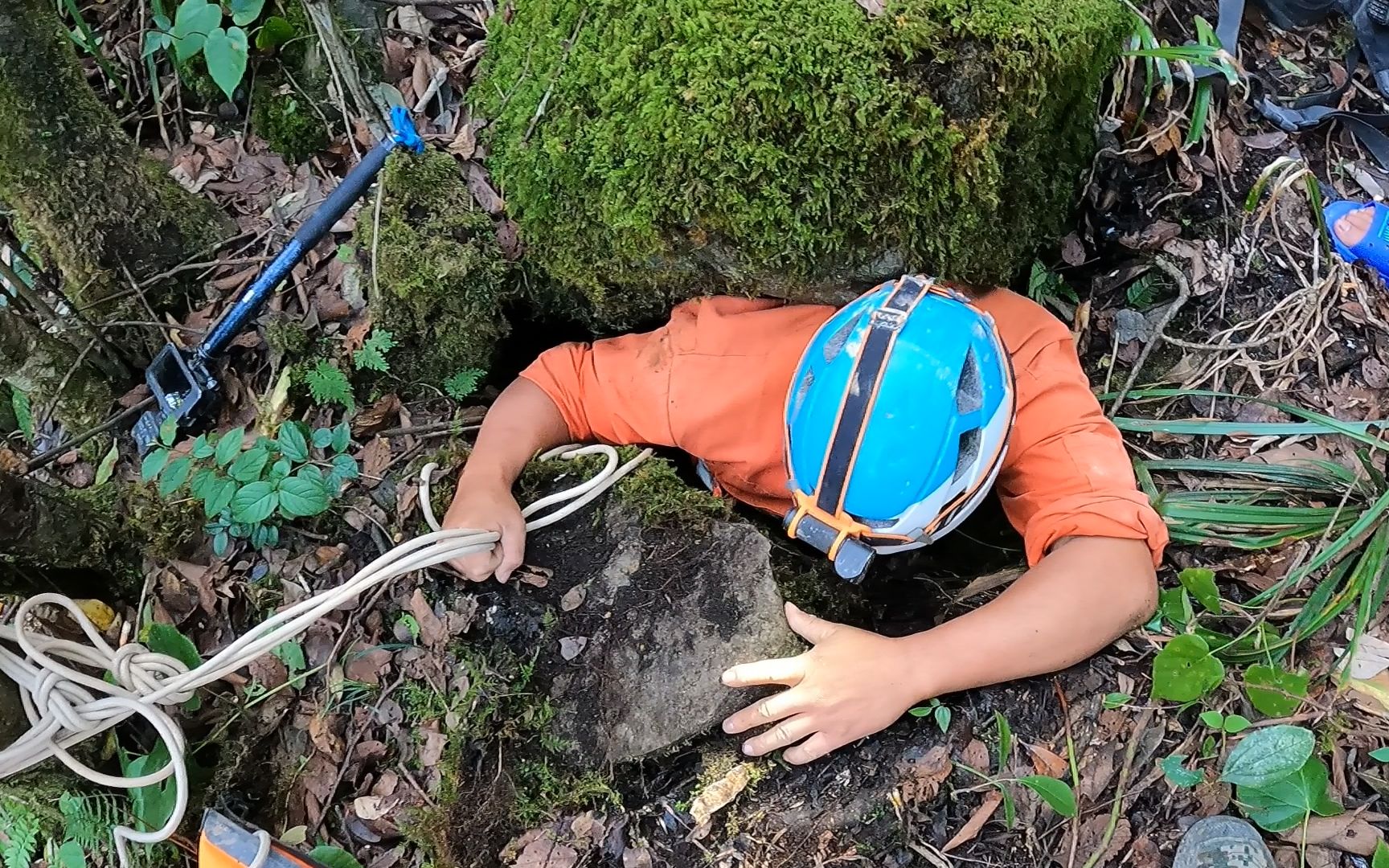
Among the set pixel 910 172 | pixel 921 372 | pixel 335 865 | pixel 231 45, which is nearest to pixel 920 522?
pixel 921 372

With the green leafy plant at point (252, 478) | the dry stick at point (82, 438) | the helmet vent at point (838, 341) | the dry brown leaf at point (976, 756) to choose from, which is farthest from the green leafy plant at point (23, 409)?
the dry brown leaf at point (976, 756)

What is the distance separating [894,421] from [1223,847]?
44.3 inches

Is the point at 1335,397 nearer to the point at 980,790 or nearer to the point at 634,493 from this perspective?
the point at 980,790

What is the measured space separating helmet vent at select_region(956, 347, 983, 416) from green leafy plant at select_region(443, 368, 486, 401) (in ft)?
4.11

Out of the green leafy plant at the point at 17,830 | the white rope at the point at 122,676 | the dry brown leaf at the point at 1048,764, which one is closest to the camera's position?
the white rope at the point at 122,676

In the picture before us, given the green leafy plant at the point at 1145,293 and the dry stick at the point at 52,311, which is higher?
the dry stick at the point at 52,311

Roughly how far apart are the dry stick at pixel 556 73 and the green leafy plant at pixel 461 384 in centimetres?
63

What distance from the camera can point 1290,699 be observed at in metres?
2.05

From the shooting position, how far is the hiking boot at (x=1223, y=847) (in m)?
1.93

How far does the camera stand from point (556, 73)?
2.31 m

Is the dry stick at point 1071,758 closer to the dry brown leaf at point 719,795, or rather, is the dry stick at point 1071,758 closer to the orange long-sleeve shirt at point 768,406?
the orange long-sleeve shirt at point 768,406

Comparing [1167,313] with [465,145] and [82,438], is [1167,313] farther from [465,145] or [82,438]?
[82,438]

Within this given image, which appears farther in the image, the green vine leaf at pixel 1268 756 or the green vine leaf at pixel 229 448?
the green vine leaf at pixel 229 448

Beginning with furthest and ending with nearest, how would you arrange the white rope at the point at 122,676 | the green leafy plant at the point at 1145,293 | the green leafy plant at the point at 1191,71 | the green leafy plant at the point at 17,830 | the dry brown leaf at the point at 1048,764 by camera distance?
1. the green leafy plant at the point at 1145,293
2. the green leafy plant at the point at 1191,71
3. the dry brown leaf at the point at 1048,764
4. the green leafy plant at the point at 17,830
5. the white rope at the point at 122,676
